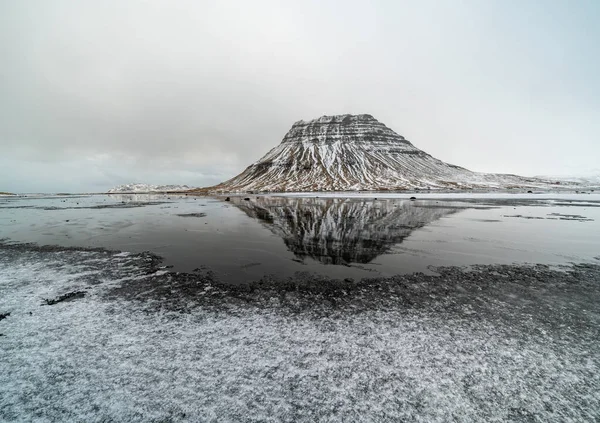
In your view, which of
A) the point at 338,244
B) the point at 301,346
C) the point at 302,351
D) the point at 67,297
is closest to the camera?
the point at 302,351

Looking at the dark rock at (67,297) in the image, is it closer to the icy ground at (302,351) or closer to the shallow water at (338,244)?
the icy ground at (302,351)

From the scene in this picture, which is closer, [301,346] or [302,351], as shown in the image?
[302,351]

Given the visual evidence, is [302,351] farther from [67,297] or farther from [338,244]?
[338,244]

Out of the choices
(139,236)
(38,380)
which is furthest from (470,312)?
(139,236)

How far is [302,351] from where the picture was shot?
7707 millimetres

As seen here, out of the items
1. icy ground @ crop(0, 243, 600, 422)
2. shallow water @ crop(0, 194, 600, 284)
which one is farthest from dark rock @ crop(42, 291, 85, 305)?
shallow water @ crop(0, 194, 600, 284)

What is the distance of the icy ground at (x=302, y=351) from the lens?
5879 mm

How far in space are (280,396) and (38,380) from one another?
20.0ft

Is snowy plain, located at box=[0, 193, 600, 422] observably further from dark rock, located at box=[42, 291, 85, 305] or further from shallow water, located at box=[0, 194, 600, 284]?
shallow water, located at box=[0, 194, 600, 284]

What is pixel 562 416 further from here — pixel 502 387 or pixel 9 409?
pixel 9 409

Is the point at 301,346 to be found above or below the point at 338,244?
below

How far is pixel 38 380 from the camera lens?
6.64 meters

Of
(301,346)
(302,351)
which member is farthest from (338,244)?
(302,351)

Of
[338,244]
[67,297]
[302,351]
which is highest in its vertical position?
[338,244]
